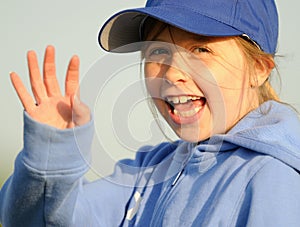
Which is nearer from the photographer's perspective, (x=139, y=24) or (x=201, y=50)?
(x=201, y=50)

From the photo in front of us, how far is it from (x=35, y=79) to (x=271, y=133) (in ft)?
1.46

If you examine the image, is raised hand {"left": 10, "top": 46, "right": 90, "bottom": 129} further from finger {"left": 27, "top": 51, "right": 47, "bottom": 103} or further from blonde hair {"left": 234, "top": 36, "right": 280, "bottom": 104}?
blonde hair {"left": 234, "top": 36, "right": 280, "bottom": 104}

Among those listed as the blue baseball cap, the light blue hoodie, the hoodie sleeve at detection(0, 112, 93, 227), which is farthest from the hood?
the hoodie sleeve at detection(0, 112, 93, 227)

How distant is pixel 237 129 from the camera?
3.74 feet

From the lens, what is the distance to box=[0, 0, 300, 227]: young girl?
93 centimetres

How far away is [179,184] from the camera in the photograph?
3.95 ft

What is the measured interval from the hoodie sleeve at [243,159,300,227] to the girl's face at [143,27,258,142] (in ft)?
0.55

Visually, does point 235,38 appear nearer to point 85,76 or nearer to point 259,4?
point 259,4

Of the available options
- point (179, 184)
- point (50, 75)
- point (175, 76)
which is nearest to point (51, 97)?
point (50, 75)

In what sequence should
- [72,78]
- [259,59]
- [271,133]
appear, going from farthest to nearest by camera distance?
[259,59] → [271,133] → [72,78]

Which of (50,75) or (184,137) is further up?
(50,75)

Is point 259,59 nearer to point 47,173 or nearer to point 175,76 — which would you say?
point 175,76

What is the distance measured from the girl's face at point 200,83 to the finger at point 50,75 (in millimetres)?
269

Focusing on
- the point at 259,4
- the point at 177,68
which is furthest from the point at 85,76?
the point at 259,4
